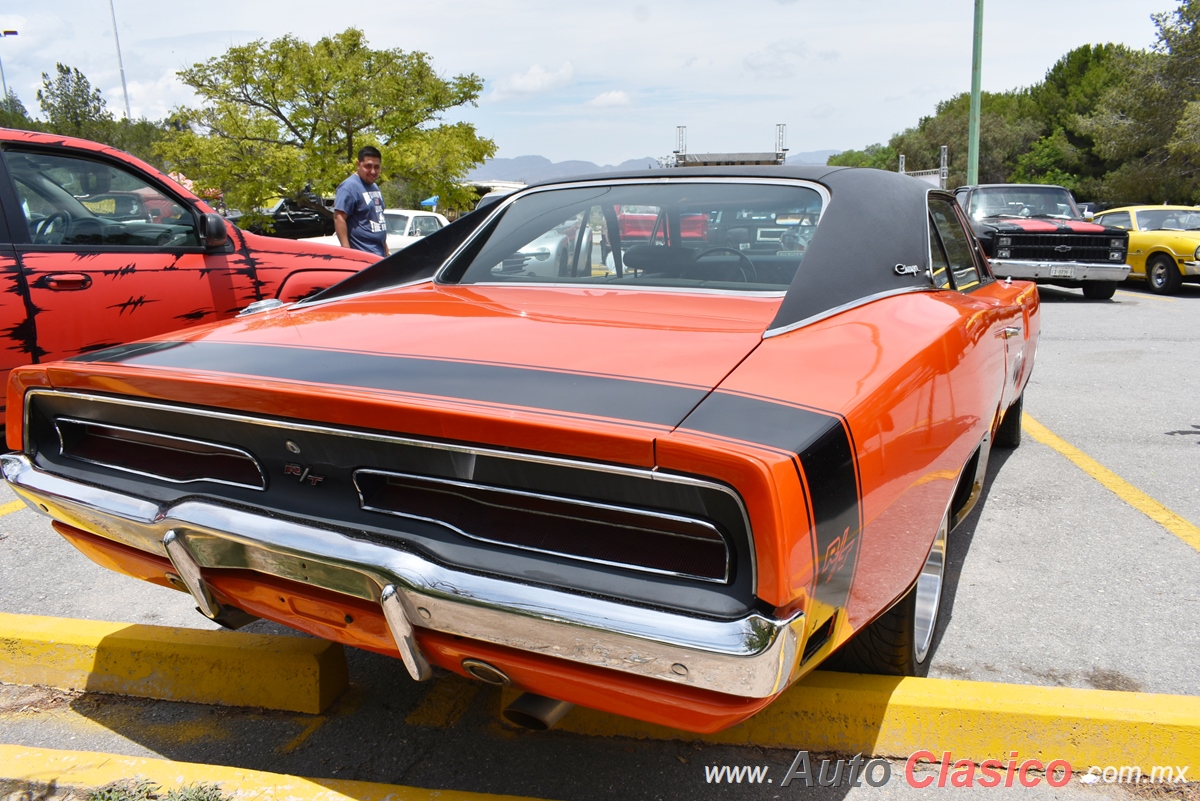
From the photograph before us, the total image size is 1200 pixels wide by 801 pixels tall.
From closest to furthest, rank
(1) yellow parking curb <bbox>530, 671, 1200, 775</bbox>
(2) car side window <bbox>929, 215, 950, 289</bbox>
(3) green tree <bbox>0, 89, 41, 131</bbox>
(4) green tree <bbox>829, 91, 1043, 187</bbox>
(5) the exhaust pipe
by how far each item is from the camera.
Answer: (5) the exhaust pipe, (1) yellow parking curb <bbox>530, 671, 1200, 775</bbox>, (2) car side window <bbox>929, 215, 950, 289</bbox>, (3) green tree <bbox>0, 89, 41, 131</bbox>, (4) green tree <bbox>829, 91, 1043, 187</bbox>

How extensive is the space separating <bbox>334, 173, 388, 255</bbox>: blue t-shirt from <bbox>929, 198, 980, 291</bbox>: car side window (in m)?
5.16

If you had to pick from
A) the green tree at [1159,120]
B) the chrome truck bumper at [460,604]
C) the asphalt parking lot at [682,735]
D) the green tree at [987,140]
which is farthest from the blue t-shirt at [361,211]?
the green tree at [987,140]

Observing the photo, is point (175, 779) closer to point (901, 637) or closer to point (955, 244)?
point (901, 637)

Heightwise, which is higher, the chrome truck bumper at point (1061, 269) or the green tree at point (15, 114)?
the green tree at point (15, 114)

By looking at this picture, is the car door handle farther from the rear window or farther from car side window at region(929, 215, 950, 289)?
car side window at region(929, 215, 950, 289)

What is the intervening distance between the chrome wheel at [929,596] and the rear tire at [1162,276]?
12.7 meters

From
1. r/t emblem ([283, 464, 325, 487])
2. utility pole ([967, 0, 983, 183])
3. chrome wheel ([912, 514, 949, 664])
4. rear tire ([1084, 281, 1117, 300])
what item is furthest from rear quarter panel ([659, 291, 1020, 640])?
utility pole ([967, 0, 983, 183])

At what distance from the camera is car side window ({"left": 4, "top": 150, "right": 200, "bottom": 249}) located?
4477 mm

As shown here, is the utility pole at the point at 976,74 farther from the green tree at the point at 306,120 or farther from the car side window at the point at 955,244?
the car side window at the point at 955,244

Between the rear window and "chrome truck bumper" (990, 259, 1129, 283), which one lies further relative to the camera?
"chrome truck bumper" (990, 259, 1129, 283)

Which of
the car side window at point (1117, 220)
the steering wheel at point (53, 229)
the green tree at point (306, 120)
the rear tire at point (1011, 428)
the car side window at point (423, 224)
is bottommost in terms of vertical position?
the rear tire at point (1011, 428)

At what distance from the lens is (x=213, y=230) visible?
4922 mm

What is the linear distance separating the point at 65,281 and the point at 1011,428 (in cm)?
503

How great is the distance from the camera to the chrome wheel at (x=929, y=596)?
97.3 inches
